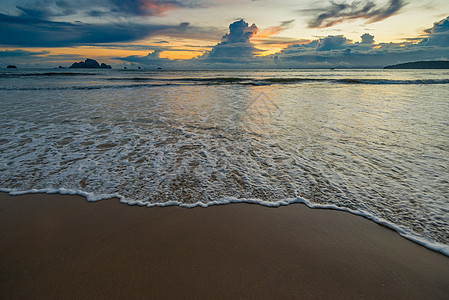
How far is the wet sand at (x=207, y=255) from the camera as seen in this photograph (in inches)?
78.7

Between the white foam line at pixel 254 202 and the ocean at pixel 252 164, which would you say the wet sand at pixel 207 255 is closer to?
the white foam line at pixel 254 202

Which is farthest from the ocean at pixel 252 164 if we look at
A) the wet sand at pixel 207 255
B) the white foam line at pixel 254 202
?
the wet sand at pixel 207 255

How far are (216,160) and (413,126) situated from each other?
22.4ft

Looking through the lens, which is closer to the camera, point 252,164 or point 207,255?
point 207,255

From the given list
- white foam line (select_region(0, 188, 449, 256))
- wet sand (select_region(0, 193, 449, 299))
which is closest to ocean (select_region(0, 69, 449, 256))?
white foam line (select_region(0, 188, 449, 256))

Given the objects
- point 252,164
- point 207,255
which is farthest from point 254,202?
point 252,164

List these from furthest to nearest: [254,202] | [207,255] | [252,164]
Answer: [252,164] < [254,202] < [207,255]

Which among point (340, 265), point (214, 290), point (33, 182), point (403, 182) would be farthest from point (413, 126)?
point (33, 182)

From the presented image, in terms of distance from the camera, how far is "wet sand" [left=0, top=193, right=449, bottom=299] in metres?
2.00

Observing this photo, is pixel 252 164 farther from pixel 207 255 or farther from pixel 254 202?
pixel 207 255

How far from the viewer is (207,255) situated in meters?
2.38

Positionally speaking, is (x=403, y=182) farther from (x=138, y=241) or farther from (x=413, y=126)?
(x=413, y=126)

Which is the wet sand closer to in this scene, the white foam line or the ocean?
the white foam line

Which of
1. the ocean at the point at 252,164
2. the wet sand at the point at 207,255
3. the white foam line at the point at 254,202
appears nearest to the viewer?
the wet sand at the point at 207,255
